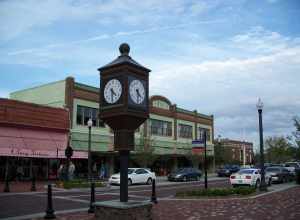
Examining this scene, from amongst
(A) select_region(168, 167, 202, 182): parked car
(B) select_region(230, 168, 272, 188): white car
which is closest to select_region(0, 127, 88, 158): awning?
(A) select_region(168, 167, 202, 182): parked car

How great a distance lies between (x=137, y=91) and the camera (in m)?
10.1

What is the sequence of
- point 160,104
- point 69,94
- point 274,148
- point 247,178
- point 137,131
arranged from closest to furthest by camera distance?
point 247,178 → point 69,94 → point 137,131 → point 160,104 → point 274,148

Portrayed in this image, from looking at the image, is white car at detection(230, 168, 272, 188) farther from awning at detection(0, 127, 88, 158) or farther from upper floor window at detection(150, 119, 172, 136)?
upper floor window at detection(150, 119, 172, 136)

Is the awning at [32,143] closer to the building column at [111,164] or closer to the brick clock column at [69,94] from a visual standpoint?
the brick clock column at [69,94]

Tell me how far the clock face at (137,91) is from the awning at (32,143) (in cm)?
2445

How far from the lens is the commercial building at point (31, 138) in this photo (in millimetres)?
33125

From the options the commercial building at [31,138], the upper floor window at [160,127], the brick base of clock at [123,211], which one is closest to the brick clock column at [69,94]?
the commercial building at [31,138]

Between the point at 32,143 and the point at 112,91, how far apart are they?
86.6 feet

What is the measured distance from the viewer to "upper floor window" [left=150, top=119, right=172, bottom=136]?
53.3 m

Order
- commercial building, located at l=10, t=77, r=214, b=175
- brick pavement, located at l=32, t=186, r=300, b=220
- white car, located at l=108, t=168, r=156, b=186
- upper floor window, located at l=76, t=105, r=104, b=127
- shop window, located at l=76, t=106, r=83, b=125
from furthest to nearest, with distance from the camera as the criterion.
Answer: upper floor window, located at l=76, t=105, r=104, b=127 < shop window, located at l=76, t=106, r=83, b=125 < commercial building, located at l=10, t=77, r=214, b=175 < white car, located at l=108, t=168, r=156, b=186 < brick pavement, located at l=32, t=186, r=300, b=220

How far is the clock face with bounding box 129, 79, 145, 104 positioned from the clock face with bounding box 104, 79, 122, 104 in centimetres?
29

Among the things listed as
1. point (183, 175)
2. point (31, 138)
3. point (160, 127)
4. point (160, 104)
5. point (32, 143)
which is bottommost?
point (183, 175)

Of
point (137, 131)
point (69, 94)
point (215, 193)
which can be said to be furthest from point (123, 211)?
point (137, 131)

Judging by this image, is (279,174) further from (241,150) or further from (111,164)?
(241,150)
